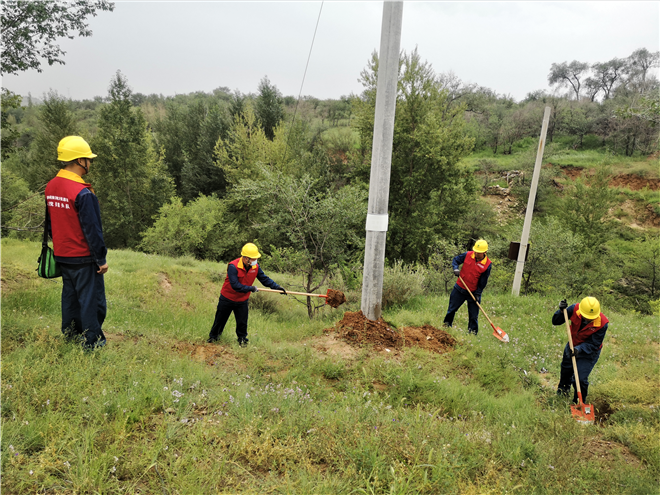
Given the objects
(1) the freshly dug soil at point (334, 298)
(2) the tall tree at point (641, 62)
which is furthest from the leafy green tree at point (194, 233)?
(2) the tall tree at point (641, 62)

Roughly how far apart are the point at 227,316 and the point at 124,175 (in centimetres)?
2250

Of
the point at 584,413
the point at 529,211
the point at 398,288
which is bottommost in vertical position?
the point at 398,288

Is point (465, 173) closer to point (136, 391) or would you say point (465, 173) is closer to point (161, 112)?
point (136, 391)

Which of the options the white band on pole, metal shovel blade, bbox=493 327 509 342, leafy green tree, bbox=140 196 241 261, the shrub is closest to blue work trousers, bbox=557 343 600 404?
metal shovel blade, bbox=493 327 509 342

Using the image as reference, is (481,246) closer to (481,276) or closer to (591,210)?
(481,276)

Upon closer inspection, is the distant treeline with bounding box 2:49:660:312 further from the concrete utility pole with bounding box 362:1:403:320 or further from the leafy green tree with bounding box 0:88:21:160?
the concrete utility pole with bounding box 362:1:403:320

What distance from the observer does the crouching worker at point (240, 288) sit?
528cm

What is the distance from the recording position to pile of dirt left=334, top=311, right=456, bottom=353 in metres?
5.40

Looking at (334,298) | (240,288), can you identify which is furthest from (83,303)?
(334,298)

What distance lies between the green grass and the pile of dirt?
0.26 metres

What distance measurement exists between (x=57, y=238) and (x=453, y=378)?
→ 5.10 metres

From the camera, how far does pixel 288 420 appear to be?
9.74 ft

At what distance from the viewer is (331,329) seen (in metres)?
→ 6.02

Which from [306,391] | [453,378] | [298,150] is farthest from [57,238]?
[298,150]
